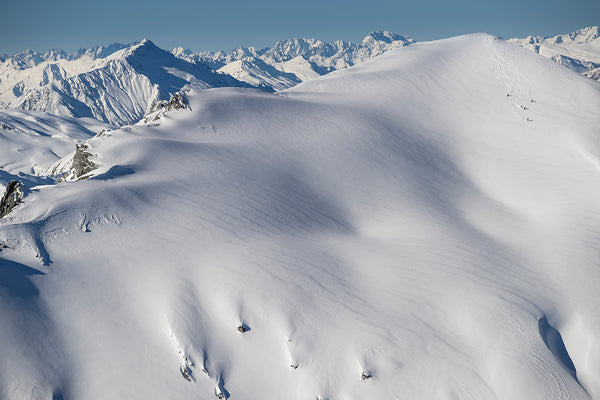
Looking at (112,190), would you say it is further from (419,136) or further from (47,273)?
(419,136)

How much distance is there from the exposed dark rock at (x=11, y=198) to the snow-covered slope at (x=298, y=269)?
2.83 ft

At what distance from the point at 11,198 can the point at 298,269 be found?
20741 millimetres

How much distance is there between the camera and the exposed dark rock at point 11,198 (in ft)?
86.6

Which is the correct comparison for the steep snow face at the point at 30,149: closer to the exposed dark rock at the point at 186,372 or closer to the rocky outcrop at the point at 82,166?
the rocky outcrop at the point at 82,166

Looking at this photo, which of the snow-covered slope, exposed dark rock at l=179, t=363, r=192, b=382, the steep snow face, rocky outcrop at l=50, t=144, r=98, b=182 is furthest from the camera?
the steep snow face

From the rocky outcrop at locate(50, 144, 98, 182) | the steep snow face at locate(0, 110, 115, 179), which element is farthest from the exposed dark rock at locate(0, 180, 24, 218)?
the steep snow face at locate(0, 110, 115, 179)

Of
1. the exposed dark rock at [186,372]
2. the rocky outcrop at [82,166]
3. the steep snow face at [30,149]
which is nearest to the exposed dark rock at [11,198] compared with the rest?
the rocky outcrop at [82,166]

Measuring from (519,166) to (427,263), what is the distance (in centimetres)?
2374

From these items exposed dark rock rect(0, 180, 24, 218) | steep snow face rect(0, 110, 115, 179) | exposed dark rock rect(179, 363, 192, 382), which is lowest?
steep snow face rect(0, 110, 115, 179)

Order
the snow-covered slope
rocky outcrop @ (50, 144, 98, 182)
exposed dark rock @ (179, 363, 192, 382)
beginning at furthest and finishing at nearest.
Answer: rocky outcrop @ (50, 144, 98, 182)
the snow-covered slope
exposed dark rock @ (179, 363, 192, 382)

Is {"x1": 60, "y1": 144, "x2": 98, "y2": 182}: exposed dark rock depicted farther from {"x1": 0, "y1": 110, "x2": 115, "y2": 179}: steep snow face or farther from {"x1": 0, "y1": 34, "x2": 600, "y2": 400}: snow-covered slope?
{"x1": 0, "y1": 110, "x2": 115, "y2": 179}: steep snow face

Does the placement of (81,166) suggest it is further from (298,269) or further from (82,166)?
(298,269)

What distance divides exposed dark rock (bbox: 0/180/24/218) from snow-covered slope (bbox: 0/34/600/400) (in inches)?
34.0

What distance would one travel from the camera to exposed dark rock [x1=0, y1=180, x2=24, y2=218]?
26.4 meters
